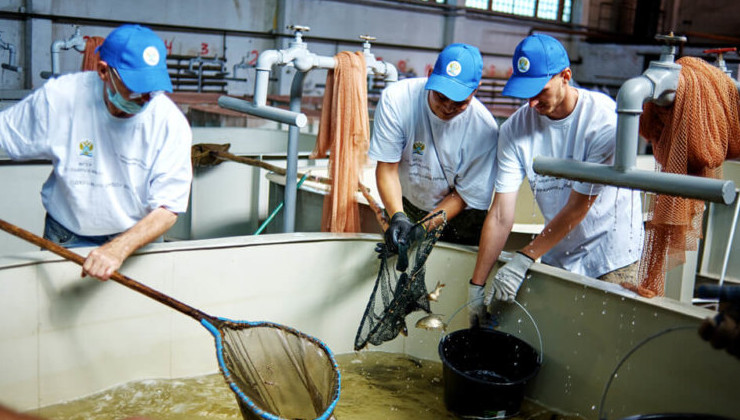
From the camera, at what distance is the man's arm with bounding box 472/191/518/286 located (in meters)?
2.39

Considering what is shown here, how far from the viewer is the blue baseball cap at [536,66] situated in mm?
2180

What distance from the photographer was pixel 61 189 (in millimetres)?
2285

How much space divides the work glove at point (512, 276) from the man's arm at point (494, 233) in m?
0.07

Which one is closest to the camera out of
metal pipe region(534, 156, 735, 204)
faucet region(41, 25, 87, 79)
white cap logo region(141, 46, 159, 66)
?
metal pipe region(534, 156, 735, 204)

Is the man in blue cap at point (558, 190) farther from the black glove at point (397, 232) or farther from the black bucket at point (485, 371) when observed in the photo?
the black glove at point (397, 232)

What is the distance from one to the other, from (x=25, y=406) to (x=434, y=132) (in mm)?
1690

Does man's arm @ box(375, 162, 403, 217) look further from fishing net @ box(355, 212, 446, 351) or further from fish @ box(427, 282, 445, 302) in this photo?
fish @ box(427, 282, 445, 302)

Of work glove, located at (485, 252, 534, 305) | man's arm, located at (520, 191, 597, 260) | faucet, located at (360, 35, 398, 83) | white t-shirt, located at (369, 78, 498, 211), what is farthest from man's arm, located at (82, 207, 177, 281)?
faucet, located at (360, 35, 398, 83)

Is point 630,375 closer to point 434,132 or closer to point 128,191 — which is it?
point 434,132

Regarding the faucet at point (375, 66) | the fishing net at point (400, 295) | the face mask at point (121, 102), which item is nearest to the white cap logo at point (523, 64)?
the fishing net at point (400, 295)

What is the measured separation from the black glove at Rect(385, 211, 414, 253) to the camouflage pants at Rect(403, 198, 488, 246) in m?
0.34

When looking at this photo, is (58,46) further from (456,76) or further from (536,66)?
(536,66)

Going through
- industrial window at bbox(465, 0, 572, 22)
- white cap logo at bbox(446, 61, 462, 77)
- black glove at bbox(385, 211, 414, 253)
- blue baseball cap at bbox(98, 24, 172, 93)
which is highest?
industrial window at bbox(465, 0, 572, 22)

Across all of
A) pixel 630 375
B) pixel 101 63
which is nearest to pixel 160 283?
pixel 101 63
